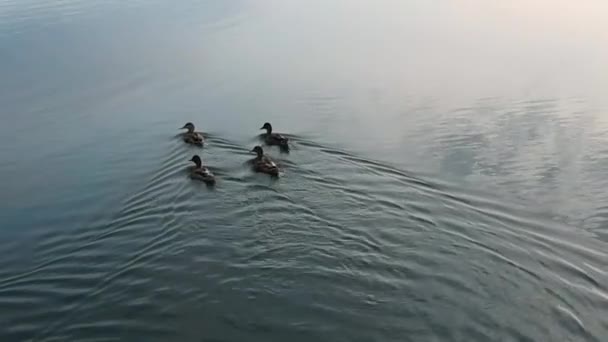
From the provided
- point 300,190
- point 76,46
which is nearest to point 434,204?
point 300,190

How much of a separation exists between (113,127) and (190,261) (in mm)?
7126

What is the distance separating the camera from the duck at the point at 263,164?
12656 mm

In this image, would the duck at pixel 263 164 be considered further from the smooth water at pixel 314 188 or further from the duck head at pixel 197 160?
the duck head at pixel 197 160

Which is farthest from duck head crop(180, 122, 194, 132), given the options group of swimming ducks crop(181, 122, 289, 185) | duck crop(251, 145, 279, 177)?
duck crop(251, 145, 279, 177)

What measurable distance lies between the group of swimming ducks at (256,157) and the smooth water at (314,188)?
293mm

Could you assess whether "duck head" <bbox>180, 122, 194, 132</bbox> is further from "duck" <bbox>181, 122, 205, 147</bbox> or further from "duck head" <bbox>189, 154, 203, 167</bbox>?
"duck head" <bbox>189, 154, 203, 167</bbox>

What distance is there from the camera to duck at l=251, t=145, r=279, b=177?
1266 centimetres

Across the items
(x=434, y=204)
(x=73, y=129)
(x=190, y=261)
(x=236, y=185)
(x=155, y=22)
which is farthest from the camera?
(x=155, y=22)

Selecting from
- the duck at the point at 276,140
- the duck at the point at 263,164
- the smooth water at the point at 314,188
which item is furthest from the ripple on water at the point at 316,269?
the duck at the point at 276,140

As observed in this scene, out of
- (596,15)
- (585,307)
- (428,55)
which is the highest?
(596,15)

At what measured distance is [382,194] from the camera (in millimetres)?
11672

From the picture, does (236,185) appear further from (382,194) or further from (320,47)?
(320,47)

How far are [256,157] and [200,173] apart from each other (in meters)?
1.34

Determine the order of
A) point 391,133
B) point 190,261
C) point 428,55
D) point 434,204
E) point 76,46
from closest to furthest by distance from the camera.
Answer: point 190,261 → point 434,204 → point 391,133 → point 428,55 → point 76,46
